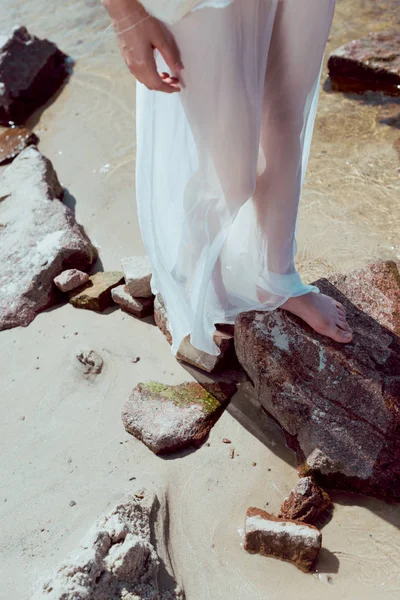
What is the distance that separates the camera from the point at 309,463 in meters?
2.03

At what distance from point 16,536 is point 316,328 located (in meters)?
1.20

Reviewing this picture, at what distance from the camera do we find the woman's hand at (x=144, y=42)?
63.8 inches

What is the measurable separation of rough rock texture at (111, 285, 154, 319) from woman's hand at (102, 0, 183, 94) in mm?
1119

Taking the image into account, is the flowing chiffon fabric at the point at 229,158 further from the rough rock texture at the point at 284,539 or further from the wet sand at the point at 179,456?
the rough rock texture at the point at 284,539

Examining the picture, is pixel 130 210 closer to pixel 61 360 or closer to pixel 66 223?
pixel 66 223

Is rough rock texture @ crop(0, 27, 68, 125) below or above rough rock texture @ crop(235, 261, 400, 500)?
above

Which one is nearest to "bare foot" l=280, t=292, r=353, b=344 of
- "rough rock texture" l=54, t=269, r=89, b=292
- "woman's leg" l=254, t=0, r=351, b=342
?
"woman's leg" l=254, t=0, r=351, b=342

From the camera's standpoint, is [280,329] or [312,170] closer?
[280,329]

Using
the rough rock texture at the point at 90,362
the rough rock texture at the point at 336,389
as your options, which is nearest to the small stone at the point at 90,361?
the rough rock texture at the point at 90,362

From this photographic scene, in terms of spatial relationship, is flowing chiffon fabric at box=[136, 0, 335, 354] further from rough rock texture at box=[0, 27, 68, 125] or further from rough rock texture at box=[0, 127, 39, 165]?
rough rock texture at box=[0, 27, 68, 125]

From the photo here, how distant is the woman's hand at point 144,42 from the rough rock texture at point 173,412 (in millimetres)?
1101

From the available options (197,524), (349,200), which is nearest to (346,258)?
(349,200)

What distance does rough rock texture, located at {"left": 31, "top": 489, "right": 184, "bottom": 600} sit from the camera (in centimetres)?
159

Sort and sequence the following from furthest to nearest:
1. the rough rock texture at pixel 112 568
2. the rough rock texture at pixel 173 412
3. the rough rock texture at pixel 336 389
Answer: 1. the rough rock texture at pixel 173 412
2. the rough rock texture at pixel 336 389
3. the rough rock texture at pixel 112 568
